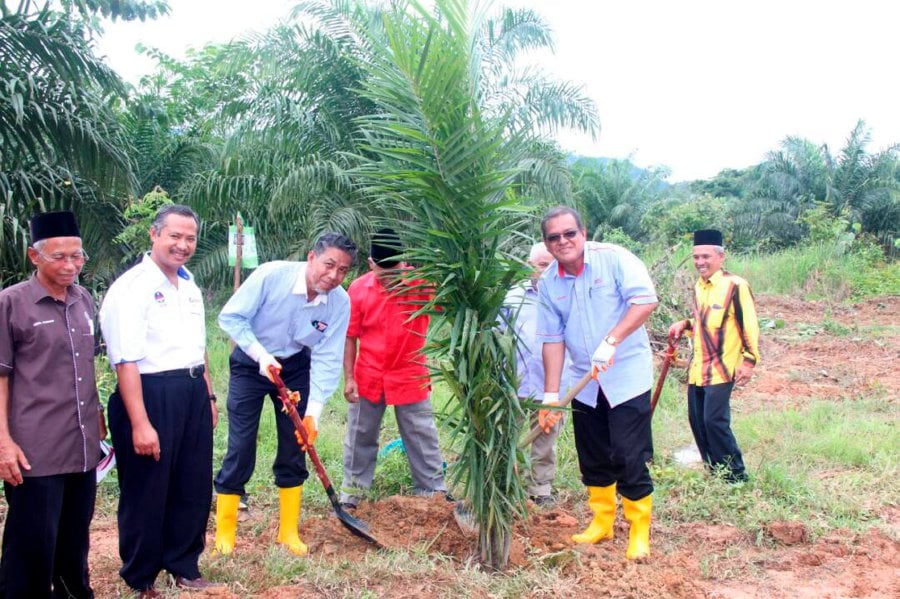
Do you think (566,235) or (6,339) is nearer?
(6,339)

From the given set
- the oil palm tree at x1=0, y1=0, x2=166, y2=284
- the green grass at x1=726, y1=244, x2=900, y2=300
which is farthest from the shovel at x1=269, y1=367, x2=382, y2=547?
the green grass at x1=726, y1=244, x2=900, y2=300

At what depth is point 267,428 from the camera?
670 cm

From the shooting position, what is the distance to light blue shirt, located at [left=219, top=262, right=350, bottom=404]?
4145 mm

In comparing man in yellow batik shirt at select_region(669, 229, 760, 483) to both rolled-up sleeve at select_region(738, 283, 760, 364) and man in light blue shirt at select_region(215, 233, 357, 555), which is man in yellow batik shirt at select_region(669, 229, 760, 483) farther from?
man in light blue shirt at select_region(215, 233, 357, 555)

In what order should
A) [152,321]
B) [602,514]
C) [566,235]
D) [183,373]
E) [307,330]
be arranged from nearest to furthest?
1. [152,321]
2. [183,373]
3. [566,235]
4. [307,330]
5. [602,514]

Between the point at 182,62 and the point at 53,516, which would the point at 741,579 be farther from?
the point at 182,62

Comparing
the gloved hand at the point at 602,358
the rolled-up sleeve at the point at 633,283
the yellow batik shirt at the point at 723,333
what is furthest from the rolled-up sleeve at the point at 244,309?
the yellow batik shirt at the point at 723,333

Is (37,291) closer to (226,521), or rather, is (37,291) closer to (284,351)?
(284,351)

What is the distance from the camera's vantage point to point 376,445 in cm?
511

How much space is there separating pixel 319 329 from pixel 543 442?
181 centimetres

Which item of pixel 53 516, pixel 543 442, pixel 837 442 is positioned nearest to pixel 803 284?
pixel 837 442

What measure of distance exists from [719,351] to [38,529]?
424 cm

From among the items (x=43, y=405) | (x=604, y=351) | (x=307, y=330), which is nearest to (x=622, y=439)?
(x=604, y=351)

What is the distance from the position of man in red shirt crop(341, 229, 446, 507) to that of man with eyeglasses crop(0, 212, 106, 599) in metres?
1.92
